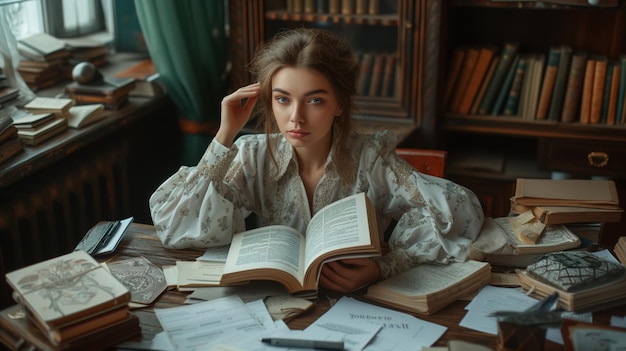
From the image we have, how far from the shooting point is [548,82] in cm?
267

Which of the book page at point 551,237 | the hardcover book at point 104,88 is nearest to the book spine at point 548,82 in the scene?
the book page at point 551,237

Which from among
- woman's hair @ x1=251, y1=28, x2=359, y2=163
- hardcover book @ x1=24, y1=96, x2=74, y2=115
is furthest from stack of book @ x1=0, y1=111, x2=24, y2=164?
woman's hair @ x1=251, y1=28, x2=359, y2=163

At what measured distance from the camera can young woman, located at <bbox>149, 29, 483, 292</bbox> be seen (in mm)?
1657

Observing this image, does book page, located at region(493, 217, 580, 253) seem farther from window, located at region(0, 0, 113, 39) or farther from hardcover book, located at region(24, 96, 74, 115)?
window, located at region(0, 0, 113, 39)

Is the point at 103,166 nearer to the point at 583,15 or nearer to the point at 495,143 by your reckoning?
the point at 495,143

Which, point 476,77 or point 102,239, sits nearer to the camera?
point 102,239

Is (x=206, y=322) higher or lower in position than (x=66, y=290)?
lower

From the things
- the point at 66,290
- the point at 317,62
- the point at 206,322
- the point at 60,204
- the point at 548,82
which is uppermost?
the point at 317,62

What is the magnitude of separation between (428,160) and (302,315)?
859mm

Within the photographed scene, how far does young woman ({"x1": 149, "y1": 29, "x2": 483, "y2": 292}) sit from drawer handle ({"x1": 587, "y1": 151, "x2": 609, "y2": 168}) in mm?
1054

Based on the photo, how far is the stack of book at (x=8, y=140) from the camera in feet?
6.89

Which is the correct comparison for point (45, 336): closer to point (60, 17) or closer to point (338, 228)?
point (338, 228)

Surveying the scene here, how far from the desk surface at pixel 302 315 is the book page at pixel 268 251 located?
3.7 inches

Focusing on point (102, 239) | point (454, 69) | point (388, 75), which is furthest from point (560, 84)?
point (102, 239)
